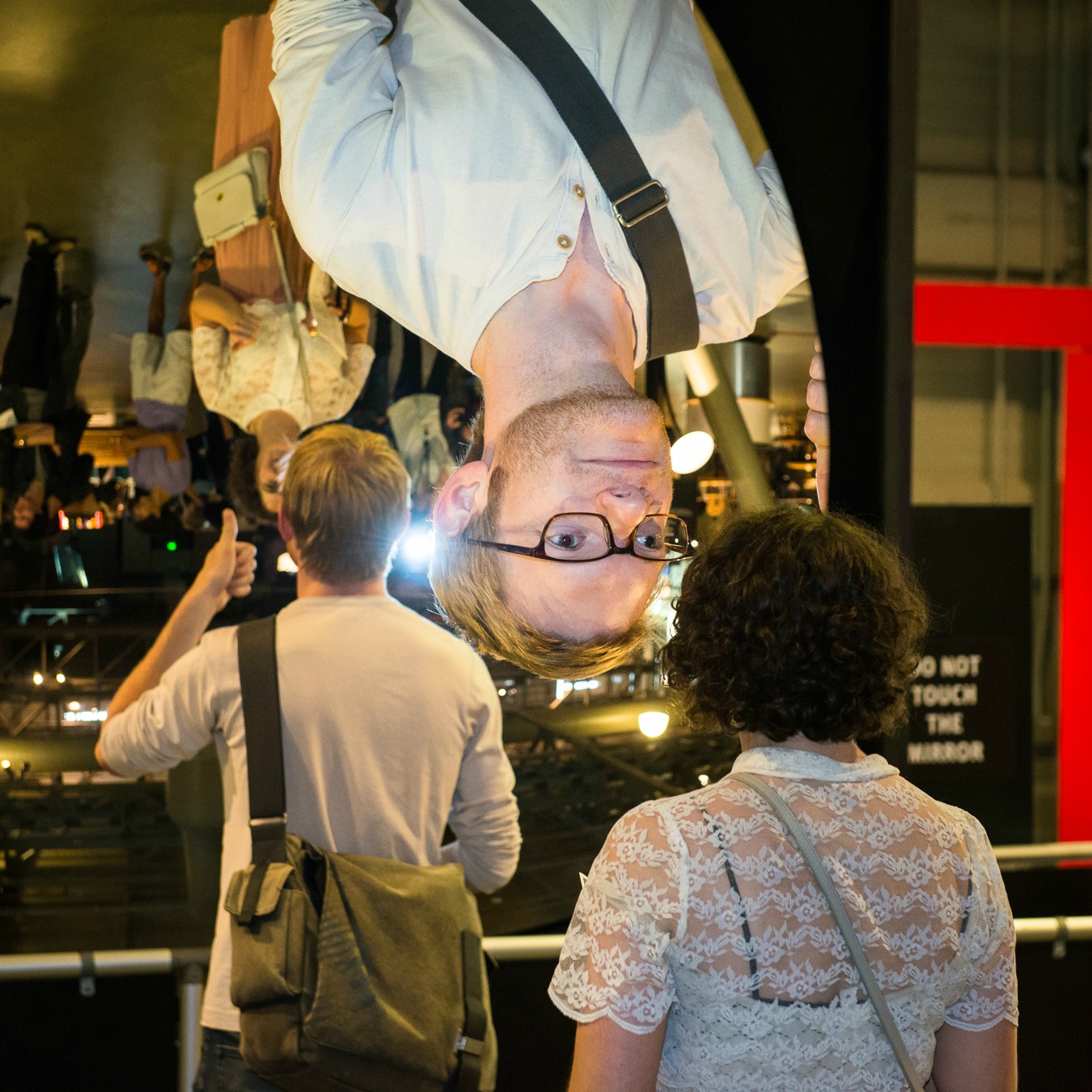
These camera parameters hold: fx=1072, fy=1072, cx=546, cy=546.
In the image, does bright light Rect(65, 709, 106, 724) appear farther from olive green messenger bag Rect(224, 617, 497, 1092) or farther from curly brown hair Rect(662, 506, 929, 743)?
curly brown hair Rect(662, 506, 929, 743)

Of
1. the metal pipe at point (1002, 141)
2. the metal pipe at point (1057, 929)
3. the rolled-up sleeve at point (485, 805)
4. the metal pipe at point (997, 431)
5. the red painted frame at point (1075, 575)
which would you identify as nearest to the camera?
the rolled-up sleeve at point (485, 805)

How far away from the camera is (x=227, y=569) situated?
1.67m

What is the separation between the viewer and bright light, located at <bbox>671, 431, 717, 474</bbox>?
1.52 m

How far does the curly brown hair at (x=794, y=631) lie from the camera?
4.13 ft

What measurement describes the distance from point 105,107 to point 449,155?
604 mm

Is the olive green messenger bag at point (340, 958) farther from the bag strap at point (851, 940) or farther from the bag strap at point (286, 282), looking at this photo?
the bag strap at point (851, 940)

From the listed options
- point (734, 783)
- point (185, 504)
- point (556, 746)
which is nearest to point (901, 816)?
point (734, 783)

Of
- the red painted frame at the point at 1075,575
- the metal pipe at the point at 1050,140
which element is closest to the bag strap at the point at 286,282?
the red painted frame at the point at 1075,575

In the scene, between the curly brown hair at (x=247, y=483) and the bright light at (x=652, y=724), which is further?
the bright light at (x=652, y=724)

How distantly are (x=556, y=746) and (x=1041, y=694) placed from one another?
4.17 metres

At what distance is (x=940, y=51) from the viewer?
15.9ft

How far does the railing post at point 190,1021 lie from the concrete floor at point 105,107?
3.76 ft

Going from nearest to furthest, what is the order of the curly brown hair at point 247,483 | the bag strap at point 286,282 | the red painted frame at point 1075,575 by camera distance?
the bag strap at point 286,282 → the curly brown hair at point 247,483 → the red painted frame at point 1075,575

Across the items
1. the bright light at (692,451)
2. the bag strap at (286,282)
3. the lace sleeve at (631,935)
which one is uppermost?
the bag strap at (286,282)
